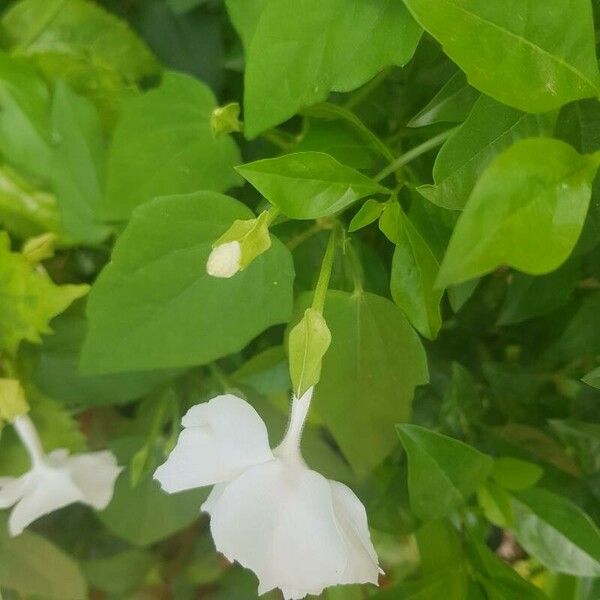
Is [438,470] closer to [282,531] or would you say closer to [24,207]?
[282,531]

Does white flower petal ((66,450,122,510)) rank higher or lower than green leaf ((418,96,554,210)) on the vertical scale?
lower

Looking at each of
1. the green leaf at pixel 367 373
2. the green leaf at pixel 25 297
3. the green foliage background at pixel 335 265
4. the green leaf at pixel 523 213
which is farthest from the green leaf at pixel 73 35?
the green leaf at pixel 523 213

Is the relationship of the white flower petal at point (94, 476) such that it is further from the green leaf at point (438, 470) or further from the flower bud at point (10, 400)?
the green leaf at point (438, 470)

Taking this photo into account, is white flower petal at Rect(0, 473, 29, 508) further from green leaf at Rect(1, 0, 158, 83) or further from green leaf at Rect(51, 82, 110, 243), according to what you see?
green leaf at Rect(1, 0, 158, 83)

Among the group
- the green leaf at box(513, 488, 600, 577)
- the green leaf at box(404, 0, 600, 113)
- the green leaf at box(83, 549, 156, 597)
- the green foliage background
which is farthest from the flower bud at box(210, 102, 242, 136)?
the green leaf at box(83, 549, 156, 597)

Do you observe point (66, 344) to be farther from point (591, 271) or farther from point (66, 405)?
point (591, 271)
